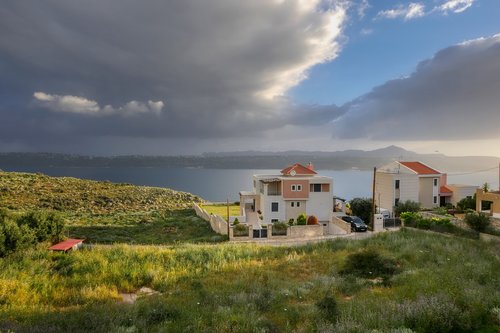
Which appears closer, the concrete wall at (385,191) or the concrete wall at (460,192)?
the concrete wall at (385,191)

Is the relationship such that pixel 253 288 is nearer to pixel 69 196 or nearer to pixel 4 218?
pixel 4 218

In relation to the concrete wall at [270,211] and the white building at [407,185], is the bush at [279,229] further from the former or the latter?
the white building at [407,185]

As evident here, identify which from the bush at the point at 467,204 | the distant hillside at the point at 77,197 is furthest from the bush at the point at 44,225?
the bush at the point at 467,204

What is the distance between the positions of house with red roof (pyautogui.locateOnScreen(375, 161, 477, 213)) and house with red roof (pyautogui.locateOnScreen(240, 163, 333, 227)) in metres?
11.2

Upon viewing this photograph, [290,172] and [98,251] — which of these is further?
[290,172]

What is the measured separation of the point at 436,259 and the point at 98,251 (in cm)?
1847

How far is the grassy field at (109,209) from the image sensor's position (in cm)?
2997

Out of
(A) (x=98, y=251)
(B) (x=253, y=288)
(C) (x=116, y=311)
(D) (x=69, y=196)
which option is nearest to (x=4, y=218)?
(A) (x=98, y=251)

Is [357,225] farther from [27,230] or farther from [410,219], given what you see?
[27,230]

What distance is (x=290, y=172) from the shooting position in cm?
3631

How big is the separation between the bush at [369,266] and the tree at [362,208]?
77.6 ft

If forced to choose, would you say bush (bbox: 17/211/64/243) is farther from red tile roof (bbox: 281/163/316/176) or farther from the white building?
the white building

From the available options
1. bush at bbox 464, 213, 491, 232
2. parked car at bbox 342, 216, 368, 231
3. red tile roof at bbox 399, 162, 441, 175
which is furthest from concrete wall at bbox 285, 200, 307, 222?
red tile roof at bbox 399, 162, 441, 175

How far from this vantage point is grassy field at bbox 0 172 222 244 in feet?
98.3
